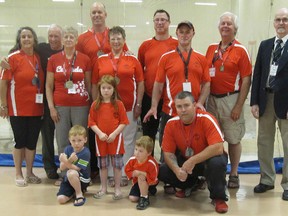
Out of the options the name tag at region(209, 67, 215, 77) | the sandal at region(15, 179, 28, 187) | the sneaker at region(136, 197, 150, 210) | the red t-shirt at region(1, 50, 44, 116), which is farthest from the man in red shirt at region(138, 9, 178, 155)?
the sandal at region(15, 179, 28, 187)

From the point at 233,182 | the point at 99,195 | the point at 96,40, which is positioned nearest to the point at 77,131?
the point at 99,195

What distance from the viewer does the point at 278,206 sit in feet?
9.45

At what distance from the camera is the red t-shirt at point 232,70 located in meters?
3.12

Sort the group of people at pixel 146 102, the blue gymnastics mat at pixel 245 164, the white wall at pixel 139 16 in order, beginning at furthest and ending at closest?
1. the white wall at pixel 139 16
2. the blue gymnastics mat at pixel 245 164
3. the group of people at pixel 146 102

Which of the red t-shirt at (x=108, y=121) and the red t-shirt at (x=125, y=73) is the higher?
the red t-shirt at (x=125, y=73)

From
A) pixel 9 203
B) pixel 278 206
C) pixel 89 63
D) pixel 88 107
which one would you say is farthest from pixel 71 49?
pixel 278 206

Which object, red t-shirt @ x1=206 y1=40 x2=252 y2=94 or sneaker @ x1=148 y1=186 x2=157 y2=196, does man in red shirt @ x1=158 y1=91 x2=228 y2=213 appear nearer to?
sneaker @ x1=148 y1=186 x2=157 y2=196

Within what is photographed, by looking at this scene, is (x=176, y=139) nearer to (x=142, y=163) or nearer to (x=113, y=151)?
(x=142, y=163)

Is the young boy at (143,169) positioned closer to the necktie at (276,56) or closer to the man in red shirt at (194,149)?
the man in red shirt at (194,149)

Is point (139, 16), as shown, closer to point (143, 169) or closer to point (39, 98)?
point (39, 98)

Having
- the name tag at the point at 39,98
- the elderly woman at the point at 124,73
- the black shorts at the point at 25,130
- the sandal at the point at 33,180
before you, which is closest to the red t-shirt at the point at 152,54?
the elderly woman at the point at 124,73

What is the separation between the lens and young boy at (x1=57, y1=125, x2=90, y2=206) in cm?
291

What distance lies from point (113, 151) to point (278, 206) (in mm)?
1561

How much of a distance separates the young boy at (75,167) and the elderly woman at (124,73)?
48 centimetres
